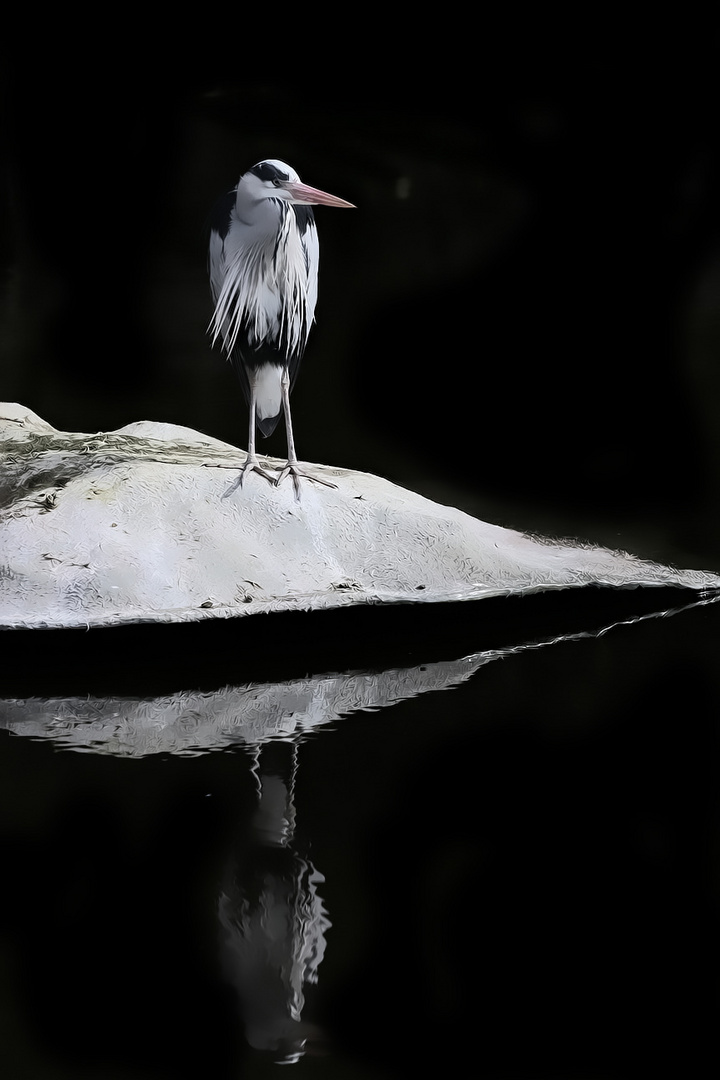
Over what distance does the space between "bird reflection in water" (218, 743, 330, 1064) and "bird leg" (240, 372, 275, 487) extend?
3.77 ft

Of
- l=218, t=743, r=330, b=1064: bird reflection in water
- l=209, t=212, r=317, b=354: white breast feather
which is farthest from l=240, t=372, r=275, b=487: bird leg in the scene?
l=218, t=743, r=330, b=1064: bird reflection in water

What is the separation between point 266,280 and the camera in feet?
8.26

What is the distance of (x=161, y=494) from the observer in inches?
98.3

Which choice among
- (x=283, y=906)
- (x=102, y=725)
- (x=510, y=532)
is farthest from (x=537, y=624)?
(x=283, y=906)

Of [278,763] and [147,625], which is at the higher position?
[147,625]

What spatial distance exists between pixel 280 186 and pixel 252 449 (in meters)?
0.61

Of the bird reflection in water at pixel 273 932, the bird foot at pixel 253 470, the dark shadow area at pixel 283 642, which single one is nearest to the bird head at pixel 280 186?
the bird foot at pixel 253 470

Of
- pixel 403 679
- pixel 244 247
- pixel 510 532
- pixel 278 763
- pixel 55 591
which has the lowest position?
pixel 278 763

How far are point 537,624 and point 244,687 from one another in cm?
76

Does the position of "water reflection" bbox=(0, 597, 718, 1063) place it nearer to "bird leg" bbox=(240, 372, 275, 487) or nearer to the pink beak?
"bird leg" bbox=(240, 372, 275, 487)

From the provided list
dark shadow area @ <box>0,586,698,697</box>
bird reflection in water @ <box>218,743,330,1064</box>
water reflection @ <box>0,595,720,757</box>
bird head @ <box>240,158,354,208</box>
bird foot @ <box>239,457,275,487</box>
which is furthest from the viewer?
bird foot @ <box>239,457,275,487</box>

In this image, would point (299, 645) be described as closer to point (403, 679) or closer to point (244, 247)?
point (403, 679)

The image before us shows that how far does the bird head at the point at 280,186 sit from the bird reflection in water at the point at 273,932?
1.44 m

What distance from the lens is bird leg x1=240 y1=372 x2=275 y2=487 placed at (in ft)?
8.52
